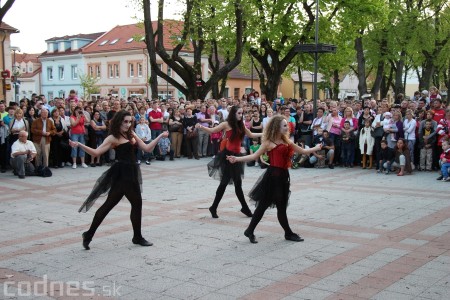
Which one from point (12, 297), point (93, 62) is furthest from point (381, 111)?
point (93, 62)

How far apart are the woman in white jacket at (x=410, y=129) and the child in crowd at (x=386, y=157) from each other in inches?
22.3

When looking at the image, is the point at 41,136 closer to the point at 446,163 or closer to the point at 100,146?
the point at 100,146

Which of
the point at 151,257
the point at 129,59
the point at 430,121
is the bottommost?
the point at 151,257

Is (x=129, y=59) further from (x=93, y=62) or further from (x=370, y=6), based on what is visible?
(x=370, y=6)

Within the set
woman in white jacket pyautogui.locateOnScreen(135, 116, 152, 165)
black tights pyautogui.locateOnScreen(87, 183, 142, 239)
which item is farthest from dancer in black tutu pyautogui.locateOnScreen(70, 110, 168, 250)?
woman in white jacket pyautogui.locateOnScreen(135, 116, 152, 165)

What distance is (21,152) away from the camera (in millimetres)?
14266

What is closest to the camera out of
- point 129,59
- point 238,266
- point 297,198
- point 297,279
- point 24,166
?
point 297,279

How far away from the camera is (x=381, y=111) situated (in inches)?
629

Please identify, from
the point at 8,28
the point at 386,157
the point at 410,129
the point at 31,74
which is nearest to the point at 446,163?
the point at 410,129

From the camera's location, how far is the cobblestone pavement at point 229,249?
225 inches

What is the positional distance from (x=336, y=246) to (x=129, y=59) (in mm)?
57929

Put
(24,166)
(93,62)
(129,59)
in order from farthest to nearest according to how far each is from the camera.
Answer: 1. (93,62)
2. (129,59)
3. (24,166)

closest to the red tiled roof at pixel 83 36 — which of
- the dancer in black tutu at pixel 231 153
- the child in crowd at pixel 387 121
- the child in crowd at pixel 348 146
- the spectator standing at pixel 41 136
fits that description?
A: the spectator standing at pixel 41 136

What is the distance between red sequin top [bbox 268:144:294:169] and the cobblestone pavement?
1.08 meters
